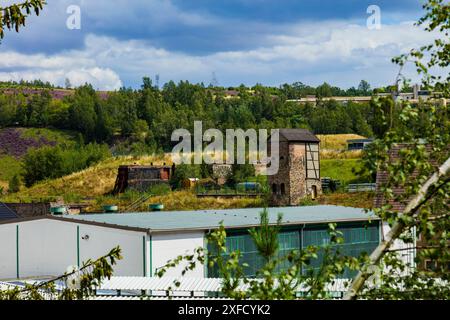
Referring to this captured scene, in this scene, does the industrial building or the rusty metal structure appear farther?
the rusty metal structure

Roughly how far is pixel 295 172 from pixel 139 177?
16.3 meters

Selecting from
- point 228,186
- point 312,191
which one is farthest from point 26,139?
point 312,191

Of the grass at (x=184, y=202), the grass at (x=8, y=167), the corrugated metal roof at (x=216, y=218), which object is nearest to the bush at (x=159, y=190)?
the grass at (x=184, y=202)

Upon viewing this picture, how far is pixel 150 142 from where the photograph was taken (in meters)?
90.9

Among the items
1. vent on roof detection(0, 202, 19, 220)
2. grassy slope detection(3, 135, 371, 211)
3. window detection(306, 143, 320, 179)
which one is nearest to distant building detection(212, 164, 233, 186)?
grassy slope detection(3, 135, 371, 211)

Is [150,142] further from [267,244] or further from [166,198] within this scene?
[267,244]

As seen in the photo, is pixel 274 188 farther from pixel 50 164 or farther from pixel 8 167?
pixel 8 167

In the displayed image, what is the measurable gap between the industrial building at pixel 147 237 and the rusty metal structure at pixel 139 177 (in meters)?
30.3

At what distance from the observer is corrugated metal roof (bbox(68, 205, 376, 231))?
22469mm

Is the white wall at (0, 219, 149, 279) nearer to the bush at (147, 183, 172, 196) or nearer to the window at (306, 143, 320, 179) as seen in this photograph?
the window at (306, 143, 320, 179)

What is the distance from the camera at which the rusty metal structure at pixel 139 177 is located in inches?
2281

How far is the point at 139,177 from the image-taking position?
5834 cm

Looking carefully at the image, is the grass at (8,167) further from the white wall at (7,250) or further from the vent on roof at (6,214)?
the white wall at (7,250)

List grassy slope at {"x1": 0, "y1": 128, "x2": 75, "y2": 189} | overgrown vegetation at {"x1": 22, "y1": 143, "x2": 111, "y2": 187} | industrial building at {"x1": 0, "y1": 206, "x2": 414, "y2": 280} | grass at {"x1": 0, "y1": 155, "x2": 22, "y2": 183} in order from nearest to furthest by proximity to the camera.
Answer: industrial building at {"x1": 0, "y1": 206, "x2": 414, "y2": 280}
overgrown vegetation at {"x1": 22, "y1": 143, "x2": 111, "y2": 187}
grass at {"x1": 0, "y1": 155, "x2": 22, "y2": 183}
grassy slope at {"x1": 0, "y1": 128, "x2": 75, "y2": 189}
